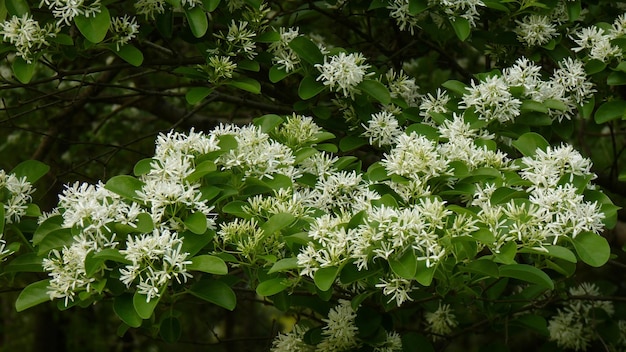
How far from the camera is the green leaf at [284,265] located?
2.20m

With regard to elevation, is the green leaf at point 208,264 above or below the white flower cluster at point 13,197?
below

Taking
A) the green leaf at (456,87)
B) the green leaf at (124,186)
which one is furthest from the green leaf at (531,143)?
the green leaf at (124,186)

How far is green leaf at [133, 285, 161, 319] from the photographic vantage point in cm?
213

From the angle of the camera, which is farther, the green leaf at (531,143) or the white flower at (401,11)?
the white flower at (401,11)

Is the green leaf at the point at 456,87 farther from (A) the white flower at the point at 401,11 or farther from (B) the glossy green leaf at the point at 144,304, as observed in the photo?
(B) the glossy green leaf at the point at 144,304

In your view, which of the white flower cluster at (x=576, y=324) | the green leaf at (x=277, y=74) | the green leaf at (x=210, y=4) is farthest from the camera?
the white flower cluster at (x=576, y=324)

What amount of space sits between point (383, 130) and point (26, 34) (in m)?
1.21

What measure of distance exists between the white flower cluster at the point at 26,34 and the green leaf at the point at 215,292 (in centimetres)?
105

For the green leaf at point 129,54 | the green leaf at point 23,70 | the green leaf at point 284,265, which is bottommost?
the green leaf at point 284,265

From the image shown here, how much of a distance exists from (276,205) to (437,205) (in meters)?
0.46

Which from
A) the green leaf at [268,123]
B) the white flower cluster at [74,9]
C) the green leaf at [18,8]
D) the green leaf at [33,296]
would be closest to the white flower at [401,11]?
the green leaf at [268,123]

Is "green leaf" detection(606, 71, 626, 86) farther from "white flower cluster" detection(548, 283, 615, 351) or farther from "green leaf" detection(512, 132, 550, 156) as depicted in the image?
"white flower cluster" detection(548, 283, 615, 351)

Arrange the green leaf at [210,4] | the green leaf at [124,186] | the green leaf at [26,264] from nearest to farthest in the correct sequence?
the green leaf at [124,186] < the green leaf at [26,264] < the green leaf at [210,4]

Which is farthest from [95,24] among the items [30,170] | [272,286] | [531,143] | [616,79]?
[616,79]
